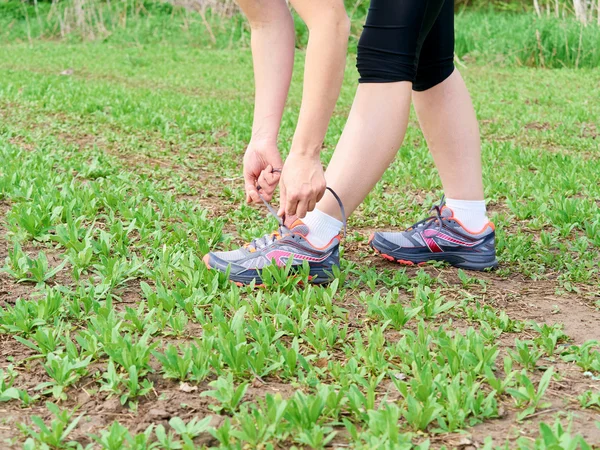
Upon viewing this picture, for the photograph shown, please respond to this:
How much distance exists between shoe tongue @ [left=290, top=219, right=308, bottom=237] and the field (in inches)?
6.0

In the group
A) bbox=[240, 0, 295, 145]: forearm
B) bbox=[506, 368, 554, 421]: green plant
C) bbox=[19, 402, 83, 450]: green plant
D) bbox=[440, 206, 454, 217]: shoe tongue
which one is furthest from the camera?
bbox=[440, 206, 454, 217]: shoe tongue

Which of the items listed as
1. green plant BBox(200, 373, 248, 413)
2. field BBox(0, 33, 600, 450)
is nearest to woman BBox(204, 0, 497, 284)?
field BBox(0, 33, 600, 450)

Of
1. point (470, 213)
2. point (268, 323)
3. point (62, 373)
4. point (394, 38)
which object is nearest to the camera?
point (62, 373)

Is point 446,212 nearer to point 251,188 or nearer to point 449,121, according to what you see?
point 449,121

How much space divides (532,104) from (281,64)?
569 cm

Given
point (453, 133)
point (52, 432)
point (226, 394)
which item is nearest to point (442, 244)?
point (453, 133)

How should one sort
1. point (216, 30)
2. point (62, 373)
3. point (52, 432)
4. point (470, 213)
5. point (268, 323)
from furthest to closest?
point (216, 30) < point (470, 213) < point (268, 323) < point (62, 373) < point (52, 432)

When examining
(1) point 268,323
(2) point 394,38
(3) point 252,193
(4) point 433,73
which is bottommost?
(1) point 268,323

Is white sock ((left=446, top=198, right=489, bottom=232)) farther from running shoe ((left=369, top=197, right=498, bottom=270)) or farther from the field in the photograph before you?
the field

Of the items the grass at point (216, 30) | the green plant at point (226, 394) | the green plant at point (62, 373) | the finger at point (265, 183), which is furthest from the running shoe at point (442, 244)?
the grass at point (216, 30)

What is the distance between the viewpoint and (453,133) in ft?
8.83

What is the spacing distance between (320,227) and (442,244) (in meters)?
0.56

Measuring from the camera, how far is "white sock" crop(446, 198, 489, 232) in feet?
9.00

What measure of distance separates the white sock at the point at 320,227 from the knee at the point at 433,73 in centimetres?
59
